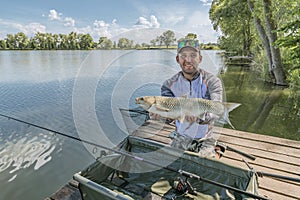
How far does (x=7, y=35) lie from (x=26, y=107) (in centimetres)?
8247

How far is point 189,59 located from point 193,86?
0.35 metres

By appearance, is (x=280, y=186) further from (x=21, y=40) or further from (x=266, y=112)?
(x=21, y=40)

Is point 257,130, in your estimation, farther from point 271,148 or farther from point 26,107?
point 26,107

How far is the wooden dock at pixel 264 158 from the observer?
2.59 m

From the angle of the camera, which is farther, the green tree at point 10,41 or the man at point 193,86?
the green tree at point 10,41

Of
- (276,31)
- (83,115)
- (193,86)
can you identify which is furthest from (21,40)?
(193,86)

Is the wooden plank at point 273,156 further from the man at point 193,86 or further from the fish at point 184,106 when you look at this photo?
the fish at point 184,106

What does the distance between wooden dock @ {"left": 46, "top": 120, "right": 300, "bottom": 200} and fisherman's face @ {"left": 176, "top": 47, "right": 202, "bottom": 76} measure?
1177mm

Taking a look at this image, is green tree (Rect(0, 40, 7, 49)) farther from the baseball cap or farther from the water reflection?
the baseball cap

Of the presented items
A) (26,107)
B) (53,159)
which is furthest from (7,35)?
(53,159)

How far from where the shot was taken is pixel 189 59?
2541mm

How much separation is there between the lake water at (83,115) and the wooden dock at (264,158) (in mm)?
837

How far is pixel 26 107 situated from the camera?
848 centimetres

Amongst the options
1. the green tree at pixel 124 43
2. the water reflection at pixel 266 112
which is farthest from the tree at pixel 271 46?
the green tree at pixel 124 43
